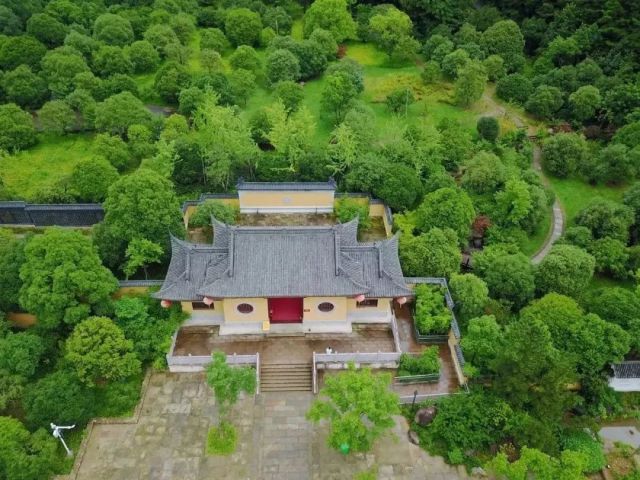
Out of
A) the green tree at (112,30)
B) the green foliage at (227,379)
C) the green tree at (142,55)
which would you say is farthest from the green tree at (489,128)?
the green tree at (112,30)

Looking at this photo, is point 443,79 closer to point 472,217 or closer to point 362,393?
point 472,217

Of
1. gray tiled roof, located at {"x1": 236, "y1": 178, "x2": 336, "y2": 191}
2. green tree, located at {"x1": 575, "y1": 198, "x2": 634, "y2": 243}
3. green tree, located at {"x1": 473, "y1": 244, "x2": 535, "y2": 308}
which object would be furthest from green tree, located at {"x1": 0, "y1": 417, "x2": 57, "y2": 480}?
green tree, located at {"x1": 575, "y1": 198, "x2": 634, "y2": 243}

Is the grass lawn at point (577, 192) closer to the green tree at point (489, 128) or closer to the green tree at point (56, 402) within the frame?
the green tree at point (489, 128)

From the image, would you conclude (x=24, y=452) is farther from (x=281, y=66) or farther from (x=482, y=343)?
(x=281, y=66)

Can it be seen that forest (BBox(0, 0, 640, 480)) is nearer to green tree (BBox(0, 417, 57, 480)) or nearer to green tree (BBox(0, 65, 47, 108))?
green tree (BBox(0, 417, 57, 480))

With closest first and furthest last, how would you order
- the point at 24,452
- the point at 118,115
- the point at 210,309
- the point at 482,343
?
1. the point at 24,452
2. the point at 482,343
3. the point at 210,309
4. the point at 118,115

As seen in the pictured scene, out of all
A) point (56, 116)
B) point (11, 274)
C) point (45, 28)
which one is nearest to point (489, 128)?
point (56, 116)
